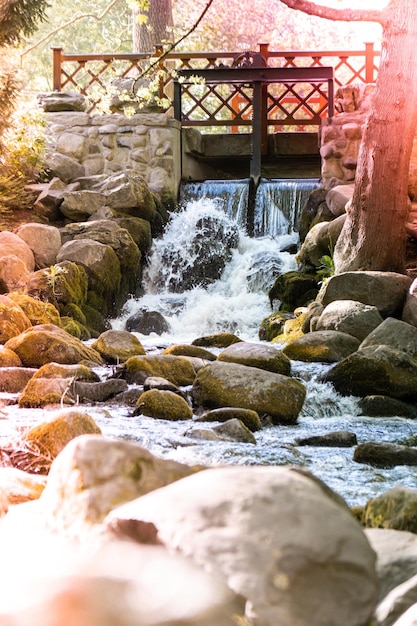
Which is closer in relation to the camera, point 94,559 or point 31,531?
point 94,559

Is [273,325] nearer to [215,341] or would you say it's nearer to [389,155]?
[215,341]

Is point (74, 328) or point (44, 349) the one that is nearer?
point (44, 349)

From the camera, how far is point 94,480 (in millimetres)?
3035

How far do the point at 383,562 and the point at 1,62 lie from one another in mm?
7503

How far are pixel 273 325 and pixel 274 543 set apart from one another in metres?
8.54

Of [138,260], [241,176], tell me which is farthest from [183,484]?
[241,176]

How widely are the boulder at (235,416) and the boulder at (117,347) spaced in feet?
7.61

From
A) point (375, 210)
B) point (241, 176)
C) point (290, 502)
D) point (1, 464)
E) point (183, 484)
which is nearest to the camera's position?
point (290, 502)

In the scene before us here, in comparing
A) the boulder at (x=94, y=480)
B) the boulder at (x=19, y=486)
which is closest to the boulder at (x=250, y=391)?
the boulder at (x=19, y=486)

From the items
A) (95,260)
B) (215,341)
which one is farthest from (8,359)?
(95,260)

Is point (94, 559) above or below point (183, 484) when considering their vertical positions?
below

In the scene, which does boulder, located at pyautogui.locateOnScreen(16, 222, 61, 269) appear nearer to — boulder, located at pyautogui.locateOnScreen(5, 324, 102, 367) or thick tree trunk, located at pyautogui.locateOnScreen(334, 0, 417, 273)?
boulder, located at pyautogui.locateOnScreen(5, 324, 102, 367)

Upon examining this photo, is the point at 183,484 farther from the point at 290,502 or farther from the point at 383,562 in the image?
the point at 383,562

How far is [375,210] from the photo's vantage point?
10.4 meters
